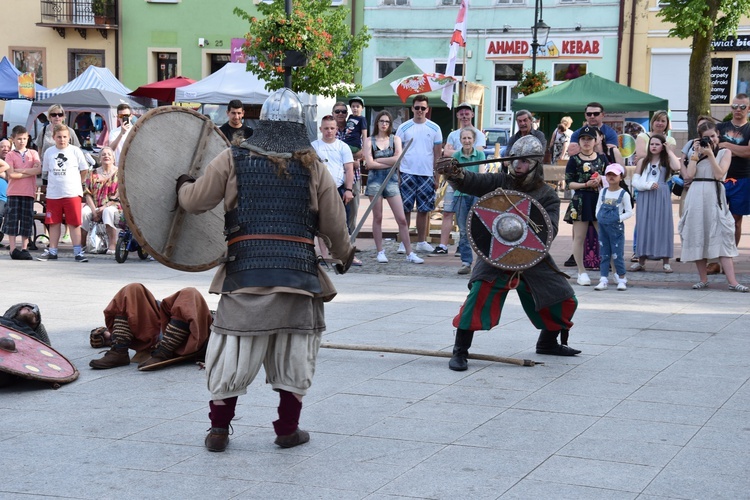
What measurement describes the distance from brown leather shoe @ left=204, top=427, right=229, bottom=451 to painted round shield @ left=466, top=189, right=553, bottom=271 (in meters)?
2.33

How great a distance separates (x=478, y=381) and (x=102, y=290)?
15.4 ft

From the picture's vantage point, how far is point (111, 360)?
21.1 ft

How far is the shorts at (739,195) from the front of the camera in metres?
11.2

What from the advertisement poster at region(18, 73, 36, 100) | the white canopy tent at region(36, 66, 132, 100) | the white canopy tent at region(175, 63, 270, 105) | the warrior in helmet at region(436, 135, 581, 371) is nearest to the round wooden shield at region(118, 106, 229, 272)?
the warrior in helmet at region(436, 135, 581, 371)

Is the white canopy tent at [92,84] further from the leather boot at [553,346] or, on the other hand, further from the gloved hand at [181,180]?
the gloved hand at [181,180]

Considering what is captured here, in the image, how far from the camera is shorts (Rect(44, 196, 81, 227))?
478 inches

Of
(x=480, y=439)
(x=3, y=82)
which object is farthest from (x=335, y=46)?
(x=480, y=439)

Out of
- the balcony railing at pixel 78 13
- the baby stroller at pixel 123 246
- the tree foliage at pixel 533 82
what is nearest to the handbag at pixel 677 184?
the baby stroller at pixel 123 246

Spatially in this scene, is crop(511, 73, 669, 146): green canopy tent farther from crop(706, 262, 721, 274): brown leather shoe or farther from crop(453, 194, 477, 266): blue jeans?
crop(453, 194, 477, 266): blue jeans

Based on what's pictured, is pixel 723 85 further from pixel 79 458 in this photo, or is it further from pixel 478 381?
pixel 79 458

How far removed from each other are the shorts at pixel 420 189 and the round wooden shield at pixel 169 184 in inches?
274

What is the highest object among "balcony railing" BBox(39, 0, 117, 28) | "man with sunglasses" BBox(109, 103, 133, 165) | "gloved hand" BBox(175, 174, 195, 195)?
"balcony railing" BBox(39, 0, 117, 28)

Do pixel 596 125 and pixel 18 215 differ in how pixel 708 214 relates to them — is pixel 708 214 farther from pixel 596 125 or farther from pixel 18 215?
pixel 18 215

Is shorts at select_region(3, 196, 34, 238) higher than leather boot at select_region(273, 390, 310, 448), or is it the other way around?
shorts at select_region(3, 196, 34, 238)
